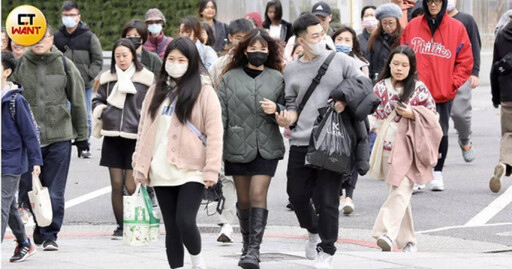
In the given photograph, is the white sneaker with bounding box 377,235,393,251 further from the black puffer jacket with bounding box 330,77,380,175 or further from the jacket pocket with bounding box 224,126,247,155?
the jacket pocket with bounding box 224,126,247,155

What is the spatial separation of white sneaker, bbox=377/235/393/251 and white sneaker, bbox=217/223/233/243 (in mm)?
1575

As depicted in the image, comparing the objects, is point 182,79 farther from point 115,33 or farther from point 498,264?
point 115,33

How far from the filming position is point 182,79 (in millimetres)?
7988

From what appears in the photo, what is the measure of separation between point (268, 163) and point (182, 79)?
1154 millimetres

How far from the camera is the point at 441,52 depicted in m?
12.5

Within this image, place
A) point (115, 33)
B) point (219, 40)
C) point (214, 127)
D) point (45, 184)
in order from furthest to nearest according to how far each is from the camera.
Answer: point (115, 33), point (219, 40), point (45, 184), point (214, 127)

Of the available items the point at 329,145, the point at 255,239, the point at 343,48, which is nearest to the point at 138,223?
the point at 255,239

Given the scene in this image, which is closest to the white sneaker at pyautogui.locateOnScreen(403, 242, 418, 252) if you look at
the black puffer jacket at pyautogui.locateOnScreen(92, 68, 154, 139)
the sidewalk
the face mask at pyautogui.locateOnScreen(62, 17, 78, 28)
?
the sidewalk

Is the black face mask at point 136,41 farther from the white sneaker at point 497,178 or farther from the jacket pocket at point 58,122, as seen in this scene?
the white sneaker at point 497,178

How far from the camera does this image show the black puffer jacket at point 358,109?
8461mm

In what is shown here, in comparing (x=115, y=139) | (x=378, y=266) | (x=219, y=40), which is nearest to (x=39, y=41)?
(x=115, y=139)

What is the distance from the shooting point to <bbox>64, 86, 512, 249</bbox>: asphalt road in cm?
1095

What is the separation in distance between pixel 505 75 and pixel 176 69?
18.2ft

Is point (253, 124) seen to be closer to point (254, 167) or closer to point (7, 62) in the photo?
point (254, 167)
